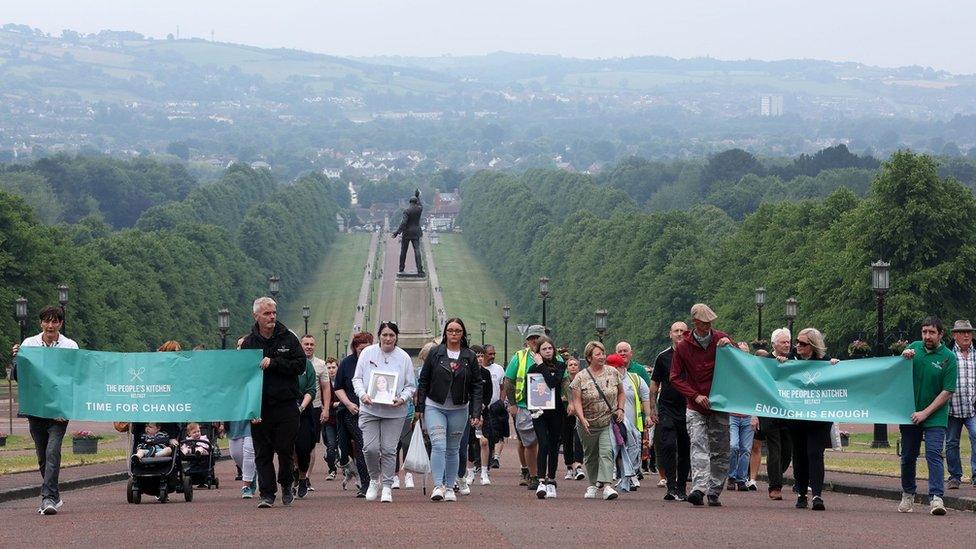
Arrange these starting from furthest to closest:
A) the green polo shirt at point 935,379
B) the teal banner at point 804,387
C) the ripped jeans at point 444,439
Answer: the ripped jeans at point 444,439, the teal banner at point 804,387, the green polo shirt at point 935,379

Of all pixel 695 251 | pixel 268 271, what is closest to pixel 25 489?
pixel 695 251

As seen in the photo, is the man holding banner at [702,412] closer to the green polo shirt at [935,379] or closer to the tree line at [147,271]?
the green polo shirt at [935,379]

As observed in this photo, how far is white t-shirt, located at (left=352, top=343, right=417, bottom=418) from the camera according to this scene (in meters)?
22.2

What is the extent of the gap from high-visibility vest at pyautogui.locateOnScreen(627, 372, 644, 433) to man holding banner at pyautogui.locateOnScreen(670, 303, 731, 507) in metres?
5.17

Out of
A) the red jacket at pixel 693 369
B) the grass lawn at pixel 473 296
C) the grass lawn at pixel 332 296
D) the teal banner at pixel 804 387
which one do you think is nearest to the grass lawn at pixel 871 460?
the teal banner at pixel 804 387

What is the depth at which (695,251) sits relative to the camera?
99.6m

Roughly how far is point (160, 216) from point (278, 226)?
947 cm

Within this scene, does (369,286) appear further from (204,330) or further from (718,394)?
(718,394)

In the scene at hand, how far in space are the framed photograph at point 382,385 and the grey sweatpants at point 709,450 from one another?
3326 millimetres

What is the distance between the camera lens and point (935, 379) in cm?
2105

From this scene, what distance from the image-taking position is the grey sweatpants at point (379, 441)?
73.5 ft

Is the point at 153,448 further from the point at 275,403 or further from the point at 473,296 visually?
the point at 473,296

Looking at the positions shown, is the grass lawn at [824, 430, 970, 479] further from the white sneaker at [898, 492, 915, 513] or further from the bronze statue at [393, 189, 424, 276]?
the bronze statue at [393, 189, 424, 276]

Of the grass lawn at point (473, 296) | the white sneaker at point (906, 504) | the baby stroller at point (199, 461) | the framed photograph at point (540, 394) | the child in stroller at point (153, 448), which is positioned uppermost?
the framed photograph at point (540, 394)
